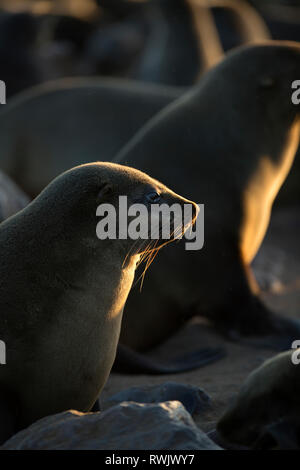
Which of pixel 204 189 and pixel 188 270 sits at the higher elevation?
pixel 204 189

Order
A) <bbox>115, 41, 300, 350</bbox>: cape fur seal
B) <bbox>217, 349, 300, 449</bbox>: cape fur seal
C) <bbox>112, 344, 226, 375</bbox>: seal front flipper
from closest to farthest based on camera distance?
<bbox>217, 349, 300, 449</bbox>: cape fur seal < <bbox>112, 344, 226, 375</bbox>: seal front flipper < <bbox>115, 41, 300, 350</bbox>: cape fur seal

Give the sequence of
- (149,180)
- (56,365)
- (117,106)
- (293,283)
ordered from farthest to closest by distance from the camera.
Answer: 1. (293,283)
2. (117,106)
3. (149,180)
4. (56,365)

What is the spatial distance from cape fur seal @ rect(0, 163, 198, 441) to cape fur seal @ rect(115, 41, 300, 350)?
5.29ft

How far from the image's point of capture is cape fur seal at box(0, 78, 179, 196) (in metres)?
6.70

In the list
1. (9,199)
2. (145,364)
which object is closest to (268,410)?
→ (145,364)

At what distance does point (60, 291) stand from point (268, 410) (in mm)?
814

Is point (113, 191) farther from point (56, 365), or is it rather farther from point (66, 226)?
point (56, 365)

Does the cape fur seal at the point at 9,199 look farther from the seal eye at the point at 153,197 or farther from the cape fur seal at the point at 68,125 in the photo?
the seal eye at the point at 153,197

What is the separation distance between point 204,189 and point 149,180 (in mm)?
1655

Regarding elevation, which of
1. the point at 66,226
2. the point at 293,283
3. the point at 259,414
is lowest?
the point at 293,283

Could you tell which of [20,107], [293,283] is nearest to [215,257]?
[293,283]

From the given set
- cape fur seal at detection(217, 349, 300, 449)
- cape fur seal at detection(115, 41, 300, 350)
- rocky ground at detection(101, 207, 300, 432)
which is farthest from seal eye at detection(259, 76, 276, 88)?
cape fur seal at detection(217, 349, 300, 449)

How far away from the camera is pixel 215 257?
487 centimetres

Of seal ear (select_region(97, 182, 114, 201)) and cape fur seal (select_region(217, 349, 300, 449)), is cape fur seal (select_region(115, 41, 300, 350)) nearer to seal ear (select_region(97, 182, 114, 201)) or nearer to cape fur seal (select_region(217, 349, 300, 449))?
seal ear (select_region(97, 182, 114, 201))
